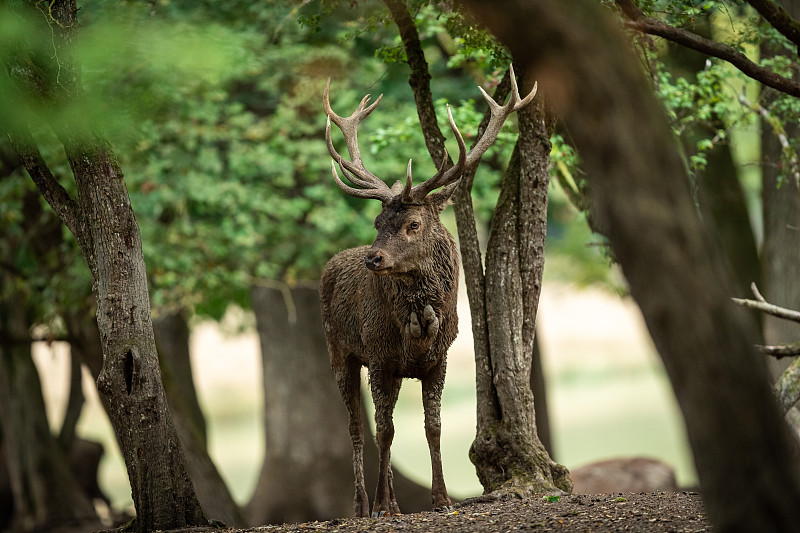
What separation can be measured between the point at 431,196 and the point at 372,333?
109 centimetres

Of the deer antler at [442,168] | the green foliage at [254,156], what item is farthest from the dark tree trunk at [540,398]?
the deer antler at [442,168]

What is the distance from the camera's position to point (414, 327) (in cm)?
654

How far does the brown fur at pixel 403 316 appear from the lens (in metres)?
6.43

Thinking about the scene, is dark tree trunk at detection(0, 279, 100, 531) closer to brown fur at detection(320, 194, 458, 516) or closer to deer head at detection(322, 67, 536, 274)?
brown fur at detection(320, 194, 458, 516)

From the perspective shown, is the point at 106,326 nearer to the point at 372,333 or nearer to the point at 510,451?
the point at 372,333

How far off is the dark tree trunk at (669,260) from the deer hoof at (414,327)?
276 centimetres

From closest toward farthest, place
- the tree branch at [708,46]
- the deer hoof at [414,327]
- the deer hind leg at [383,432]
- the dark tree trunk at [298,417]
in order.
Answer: the tree branch at [708,46]
the deer hoof at [414,327]
the deer hind leg at [383,432]
the dark tree trunk at [298,417]

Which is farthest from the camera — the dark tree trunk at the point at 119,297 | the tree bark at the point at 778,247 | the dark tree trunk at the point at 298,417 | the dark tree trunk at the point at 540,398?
the dark tree trunk at the point at 298,417

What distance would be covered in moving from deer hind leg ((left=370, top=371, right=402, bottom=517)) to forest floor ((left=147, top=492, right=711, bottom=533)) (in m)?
0.63

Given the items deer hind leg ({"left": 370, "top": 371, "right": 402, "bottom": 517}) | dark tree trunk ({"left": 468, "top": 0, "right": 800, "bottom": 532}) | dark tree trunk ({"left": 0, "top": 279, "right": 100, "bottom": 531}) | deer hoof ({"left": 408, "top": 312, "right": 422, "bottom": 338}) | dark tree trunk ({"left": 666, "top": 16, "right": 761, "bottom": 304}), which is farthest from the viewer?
dark tree trunk ({"left": 0, "top": 279, "right": 100, "bottom": 531})

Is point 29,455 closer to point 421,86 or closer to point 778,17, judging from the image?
point 421,86

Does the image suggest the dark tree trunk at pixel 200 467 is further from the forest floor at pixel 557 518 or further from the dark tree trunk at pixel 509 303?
the forest floor at pixel 557 518

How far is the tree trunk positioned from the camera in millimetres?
6910

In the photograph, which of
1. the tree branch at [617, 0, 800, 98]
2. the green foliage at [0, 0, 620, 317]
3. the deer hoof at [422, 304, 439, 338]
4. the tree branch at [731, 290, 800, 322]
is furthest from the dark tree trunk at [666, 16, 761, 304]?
the deer hoof at [422, 304, 439, 338]
